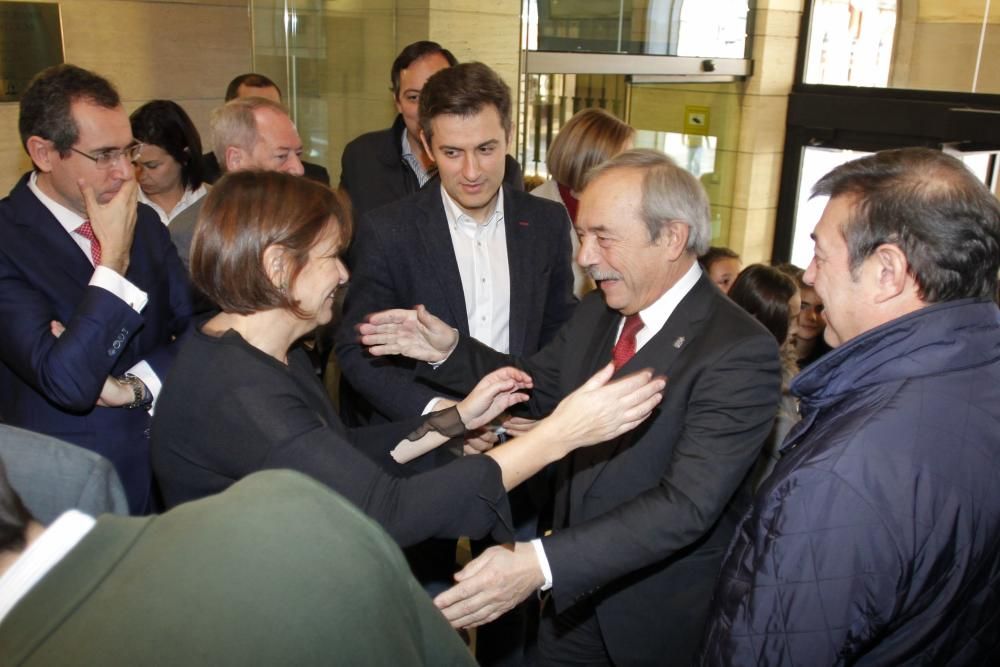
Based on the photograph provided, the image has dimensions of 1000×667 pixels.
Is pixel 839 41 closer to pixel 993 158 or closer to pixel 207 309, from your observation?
pixel 993 158

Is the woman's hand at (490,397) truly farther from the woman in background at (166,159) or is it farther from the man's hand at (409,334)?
the woman in background at (166,159)

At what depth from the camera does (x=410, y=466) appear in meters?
2.28

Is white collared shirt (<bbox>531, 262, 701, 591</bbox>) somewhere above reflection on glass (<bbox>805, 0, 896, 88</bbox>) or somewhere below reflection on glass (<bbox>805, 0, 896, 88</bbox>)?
below

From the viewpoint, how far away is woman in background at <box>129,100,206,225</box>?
12.1 feet

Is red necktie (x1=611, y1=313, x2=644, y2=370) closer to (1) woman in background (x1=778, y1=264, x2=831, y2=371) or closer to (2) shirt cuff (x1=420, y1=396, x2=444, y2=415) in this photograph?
(2) shirt cuff (x1=420, y1=396, x2=444, y2=415)

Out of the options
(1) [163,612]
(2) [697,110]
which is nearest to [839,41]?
(2) [697,110]

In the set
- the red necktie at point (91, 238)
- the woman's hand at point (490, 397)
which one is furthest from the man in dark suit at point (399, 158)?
the woman's hand at point (490, 397)

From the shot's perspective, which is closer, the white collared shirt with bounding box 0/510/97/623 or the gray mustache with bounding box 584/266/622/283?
the white collared shirt with bounding box 0/510/97/623

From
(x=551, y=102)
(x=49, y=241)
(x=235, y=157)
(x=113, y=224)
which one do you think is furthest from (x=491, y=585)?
(x=551, y=102)

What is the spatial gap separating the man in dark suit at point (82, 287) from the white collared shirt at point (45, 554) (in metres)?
1.58

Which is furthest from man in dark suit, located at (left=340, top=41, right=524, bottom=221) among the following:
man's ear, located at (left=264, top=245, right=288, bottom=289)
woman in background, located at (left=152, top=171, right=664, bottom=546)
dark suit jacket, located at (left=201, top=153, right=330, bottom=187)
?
man's ear, located at (left=264, top=245, right=288, bottom=289)

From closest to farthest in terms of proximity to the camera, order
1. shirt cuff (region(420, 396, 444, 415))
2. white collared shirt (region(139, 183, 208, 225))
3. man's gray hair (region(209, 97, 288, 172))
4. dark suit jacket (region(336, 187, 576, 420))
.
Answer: shirt cuff (region(420, 396, 444, 415))
dark suit jacket (region(336, 187, 576, 420))
man's gray hair (region(209, 97, 288, 172))
white collared shirt (region(139, 183, 208, 225))

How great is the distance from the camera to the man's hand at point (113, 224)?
2.38m

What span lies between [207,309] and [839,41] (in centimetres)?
738
